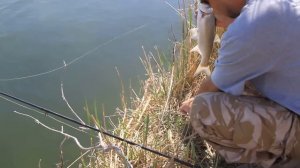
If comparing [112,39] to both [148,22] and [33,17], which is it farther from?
[33,17]

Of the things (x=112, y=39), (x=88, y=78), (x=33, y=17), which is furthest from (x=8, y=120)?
(x=33, y=17)

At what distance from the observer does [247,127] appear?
1.84 meters

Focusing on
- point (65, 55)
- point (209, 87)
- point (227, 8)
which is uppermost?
point (227, 8)

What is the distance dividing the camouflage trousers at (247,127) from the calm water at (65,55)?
1407 millimetres

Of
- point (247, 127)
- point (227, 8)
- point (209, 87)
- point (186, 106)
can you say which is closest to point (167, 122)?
point (186, 106)

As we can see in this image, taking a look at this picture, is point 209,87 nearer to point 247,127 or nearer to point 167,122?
point 247,127

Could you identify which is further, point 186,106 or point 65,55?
point 65,55

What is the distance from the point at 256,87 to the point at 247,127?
0.58ft

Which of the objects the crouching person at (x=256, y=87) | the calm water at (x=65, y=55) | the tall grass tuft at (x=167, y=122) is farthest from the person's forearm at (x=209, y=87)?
the calm water at (x=65, y=55)

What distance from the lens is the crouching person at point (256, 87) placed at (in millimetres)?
1579

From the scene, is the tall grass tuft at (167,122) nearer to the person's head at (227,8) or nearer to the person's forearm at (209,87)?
the person's forearm at (209,87)

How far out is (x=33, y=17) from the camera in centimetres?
499

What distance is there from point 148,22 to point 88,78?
4.12 feet

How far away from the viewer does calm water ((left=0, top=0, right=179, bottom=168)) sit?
3301 mm
